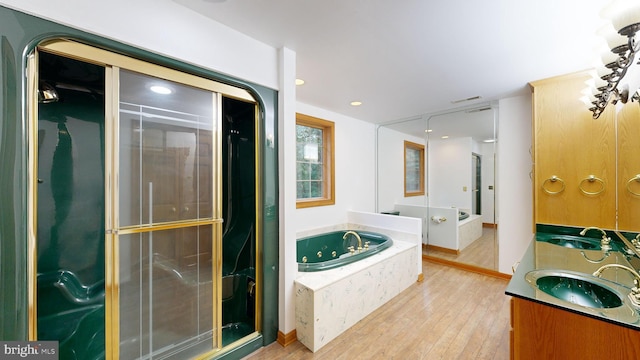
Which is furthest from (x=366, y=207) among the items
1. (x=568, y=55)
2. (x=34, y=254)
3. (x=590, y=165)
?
(x=34, y=254)

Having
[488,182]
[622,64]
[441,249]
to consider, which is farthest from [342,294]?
[488,182]

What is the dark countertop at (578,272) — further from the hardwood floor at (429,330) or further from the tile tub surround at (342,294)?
the tile tub surround at (342,294)

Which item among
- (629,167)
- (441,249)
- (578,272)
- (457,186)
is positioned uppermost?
(629,167)

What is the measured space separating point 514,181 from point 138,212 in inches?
154

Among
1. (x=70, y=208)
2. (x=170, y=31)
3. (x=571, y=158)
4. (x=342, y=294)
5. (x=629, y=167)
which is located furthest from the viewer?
(x=571, y=158)

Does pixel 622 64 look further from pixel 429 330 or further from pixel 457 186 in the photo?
pixel 457 186

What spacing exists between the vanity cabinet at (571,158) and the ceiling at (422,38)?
0.25 m

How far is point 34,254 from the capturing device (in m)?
1.09

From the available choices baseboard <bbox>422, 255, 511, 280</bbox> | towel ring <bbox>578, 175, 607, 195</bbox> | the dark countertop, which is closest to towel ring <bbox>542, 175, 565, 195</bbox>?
towel ring <bbox>578, 175, 607, 195</bbox>

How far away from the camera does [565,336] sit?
0.96 meters

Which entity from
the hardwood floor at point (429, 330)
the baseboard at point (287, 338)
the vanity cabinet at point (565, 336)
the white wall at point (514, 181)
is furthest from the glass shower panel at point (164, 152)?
the white wall at point (514, 181)

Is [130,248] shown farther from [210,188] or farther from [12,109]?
[12,109]

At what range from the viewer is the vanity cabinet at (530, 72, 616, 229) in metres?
2.08

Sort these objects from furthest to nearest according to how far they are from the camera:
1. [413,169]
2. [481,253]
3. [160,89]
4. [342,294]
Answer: [413,169], [481,253], [342,294], [160,89]
